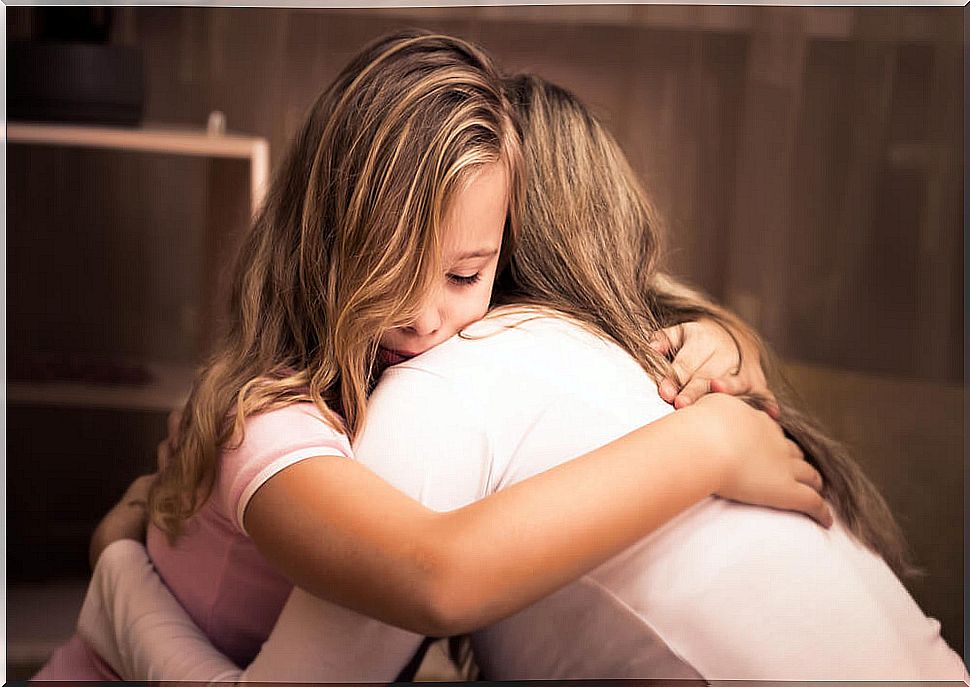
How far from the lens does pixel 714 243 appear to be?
3.02ft

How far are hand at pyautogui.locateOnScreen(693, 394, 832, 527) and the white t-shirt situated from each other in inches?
0.5

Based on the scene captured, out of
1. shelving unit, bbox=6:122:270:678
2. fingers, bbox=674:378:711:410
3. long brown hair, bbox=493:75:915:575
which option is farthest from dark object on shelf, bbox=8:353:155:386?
fingers, bbox=674:378:711:410

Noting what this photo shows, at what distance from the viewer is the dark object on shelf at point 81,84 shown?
891 millimetres

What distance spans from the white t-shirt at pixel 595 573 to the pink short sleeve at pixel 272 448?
0.09 feet

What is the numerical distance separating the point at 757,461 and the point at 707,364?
0.09 metres

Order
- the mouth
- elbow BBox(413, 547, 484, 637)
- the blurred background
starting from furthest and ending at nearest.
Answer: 1. the blurred background
2. the mouth
3. elbow BBox(413, 547, 484, 637)

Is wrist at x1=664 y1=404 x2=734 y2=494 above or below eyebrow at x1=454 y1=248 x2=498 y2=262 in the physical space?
below

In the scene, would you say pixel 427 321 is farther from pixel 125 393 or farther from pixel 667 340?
pixel 125 393

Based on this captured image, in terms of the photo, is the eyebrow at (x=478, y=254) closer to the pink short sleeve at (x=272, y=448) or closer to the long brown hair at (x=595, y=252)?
the long brown hair at (x=595, y=252)

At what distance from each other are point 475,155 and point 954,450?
0.44m

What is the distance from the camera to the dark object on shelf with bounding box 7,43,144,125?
0.89m

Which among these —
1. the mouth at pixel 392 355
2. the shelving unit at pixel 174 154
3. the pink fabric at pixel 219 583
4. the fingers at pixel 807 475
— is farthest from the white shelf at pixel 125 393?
the fingers at pixel 807 475

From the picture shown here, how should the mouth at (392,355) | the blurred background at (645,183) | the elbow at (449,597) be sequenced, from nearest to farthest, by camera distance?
the elbow at (449,597) < the mouth at (392,355) < the blurred background at (645,183)

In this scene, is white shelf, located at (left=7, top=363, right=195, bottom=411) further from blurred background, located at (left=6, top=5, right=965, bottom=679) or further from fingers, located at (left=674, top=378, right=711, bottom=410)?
fingers, located at (left=674, top=378, right=711, bottom=410)
